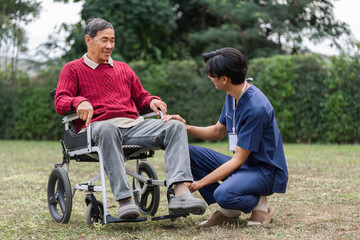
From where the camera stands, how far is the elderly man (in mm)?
3318

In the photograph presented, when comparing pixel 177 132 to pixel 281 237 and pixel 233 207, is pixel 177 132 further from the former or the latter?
pixel 281 237

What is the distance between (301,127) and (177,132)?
332 inches

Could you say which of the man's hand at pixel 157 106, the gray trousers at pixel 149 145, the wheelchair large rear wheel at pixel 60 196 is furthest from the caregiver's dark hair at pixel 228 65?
the wheelchair large rear wheel at pixel 60 196

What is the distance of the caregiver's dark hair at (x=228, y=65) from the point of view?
3.37 m

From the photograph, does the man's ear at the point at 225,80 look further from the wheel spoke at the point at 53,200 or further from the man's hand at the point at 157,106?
the wheel spoke at the point at 53,200

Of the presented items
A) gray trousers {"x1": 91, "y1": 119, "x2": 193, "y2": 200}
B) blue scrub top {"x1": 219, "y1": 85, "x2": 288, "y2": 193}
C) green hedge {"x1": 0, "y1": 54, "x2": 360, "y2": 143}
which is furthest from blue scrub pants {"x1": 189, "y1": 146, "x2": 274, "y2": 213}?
green hedge {"x1": 0, "y1": 54, "x2": 360, "y2": 143}

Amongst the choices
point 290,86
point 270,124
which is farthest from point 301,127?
point 270,124

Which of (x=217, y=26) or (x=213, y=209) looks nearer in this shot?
(x=213, y=209)

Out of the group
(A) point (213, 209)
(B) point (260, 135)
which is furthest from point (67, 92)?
(A) point (213, 209)

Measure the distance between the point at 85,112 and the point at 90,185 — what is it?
1.71ft

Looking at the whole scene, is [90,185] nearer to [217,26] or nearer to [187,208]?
[187,208]

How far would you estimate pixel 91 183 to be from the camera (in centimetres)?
368

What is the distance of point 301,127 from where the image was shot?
11.4 meters

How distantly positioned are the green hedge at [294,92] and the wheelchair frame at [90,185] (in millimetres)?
7482
